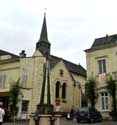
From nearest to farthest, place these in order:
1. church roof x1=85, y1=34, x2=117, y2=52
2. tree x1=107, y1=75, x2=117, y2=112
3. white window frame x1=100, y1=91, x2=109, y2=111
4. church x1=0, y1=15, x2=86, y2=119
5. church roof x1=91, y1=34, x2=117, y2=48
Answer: tree x1=107, y1=75, x2=117, y2=112 < white window frame x1=100, y1=91, x2=109, y2=111 < church roof x1=85, y1=34, x2=117, y2=52 < church roof x1=91, y1=34, x2=117, y2=48 < church x1=0, y1=15, x2=86, y2=119

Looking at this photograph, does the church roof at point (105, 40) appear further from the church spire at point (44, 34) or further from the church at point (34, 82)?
the church spire at point (44, 34)

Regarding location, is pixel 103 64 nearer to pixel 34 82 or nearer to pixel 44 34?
pixel 34 82

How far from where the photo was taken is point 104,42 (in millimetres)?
A: 31031

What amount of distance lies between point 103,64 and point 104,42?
304 centimetres

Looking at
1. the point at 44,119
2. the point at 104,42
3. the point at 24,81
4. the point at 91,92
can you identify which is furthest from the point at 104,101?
the point at 44,119

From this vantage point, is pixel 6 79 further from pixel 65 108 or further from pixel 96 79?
pixel 96 79

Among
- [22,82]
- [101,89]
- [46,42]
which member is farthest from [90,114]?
[46,42]

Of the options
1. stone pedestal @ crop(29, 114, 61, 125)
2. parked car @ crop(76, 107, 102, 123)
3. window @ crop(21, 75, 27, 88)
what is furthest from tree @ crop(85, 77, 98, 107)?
stone pedestal @ crop(29, 114, 61, 125)

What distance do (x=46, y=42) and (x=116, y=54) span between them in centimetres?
2041

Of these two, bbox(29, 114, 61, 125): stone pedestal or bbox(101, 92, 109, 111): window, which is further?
bbox(101, 92, 109, 111): window

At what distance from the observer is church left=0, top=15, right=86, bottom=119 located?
113ft

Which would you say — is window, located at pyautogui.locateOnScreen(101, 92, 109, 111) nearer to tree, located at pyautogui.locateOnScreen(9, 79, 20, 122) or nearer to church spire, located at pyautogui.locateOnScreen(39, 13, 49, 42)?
tree, located at pyautogui.locateOnScreen(9, 79, 20, 122)

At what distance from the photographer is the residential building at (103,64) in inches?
1108

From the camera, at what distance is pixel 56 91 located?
4016cm
